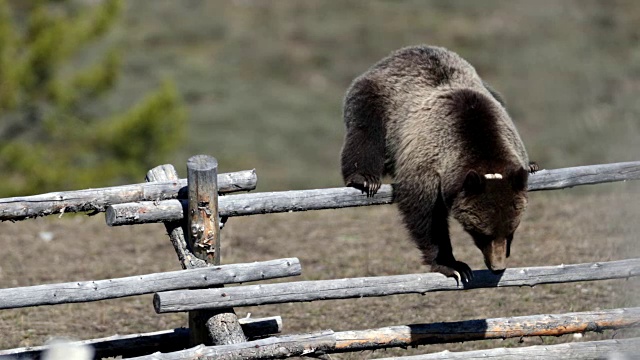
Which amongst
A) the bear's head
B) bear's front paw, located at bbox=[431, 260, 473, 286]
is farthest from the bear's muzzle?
bear's front paw, located at bbox=[431, 260, 473, 286]

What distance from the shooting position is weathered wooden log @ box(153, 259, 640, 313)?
508 centimetres

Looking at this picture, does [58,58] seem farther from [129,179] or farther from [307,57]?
[307,57]

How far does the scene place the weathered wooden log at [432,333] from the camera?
201 inches

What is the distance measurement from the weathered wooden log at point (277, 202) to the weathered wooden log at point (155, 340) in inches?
29.0

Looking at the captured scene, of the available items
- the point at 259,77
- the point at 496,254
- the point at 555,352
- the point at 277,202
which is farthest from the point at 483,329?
the point at 259,77

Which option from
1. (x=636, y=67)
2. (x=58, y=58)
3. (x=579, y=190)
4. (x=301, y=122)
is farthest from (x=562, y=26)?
(x=58, y=58)

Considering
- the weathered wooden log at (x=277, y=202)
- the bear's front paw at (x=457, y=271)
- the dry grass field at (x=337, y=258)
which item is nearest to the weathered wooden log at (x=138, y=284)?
the weathered wooden log at (x=277, y=202)

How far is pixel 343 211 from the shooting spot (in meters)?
10.2

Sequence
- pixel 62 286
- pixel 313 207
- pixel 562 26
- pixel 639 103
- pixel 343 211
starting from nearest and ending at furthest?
pixel 62 286 < pixel 313 207 < pixel 343 211 < pixel 639 103 < pixel 562 26

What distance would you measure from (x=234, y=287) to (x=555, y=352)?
6.15 ft

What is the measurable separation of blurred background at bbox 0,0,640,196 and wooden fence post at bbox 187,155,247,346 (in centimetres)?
941

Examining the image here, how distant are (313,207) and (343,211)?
481cm

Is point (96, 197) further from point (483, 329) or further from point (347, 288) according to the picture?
point (483, 329)

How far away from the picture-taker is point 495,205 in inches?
204
